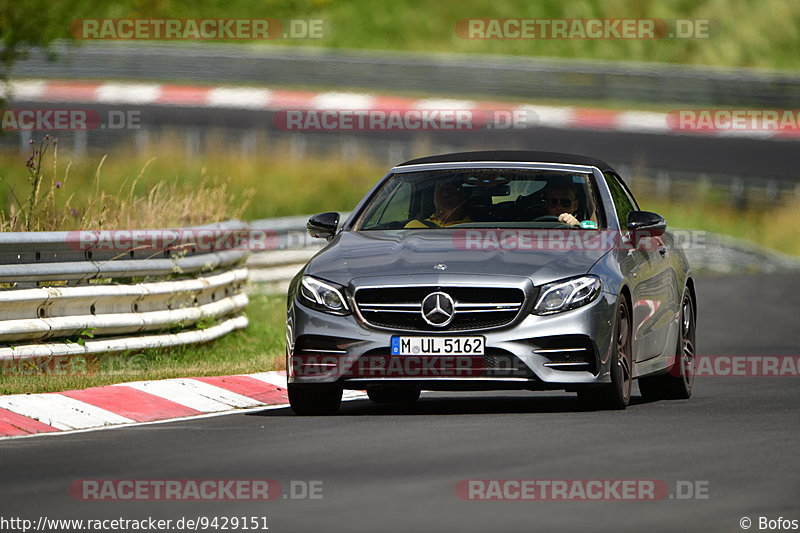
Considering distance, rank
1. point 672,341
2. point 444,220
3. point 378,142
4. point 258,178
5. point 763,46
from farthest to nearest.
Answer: point 763,46 < point 378,142 < point 258,178 < point 672,341 < point 444,220

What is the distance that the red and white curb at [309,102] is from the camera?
37.6m

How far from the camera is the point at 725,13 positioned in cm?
5053

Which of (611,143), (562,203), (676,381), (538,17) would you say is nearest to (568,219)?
(562,203)

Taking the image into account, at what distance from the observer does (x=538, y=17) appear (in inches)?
1998

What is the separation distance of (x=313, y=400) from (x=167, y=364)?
3050 mm

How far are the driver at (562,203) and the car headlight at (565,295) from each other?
43.0 inches

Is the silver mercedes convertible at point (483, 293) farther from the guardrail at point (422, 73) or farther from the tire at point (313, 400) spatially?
the guardrail at point (422, 73)

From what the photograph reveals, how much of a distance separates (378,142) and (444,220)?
70.6 ft

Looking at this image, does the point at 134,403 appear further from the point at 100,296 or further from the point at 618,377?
the point at 618,377

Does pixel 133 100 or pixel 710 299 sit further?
pixel 133 100

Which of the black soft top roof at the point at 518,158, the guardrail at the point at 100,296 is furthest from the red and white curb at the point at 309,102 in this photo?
the black soft top roof at the point at 518,158

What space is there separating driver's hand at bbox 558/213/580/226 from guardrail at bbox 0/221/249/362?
12.1 ft

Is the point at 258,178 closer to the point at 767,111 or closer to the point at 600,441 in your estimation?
the point at 767,111

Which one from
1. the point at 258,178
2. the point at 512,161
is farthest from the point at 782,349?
the point at 258,178
